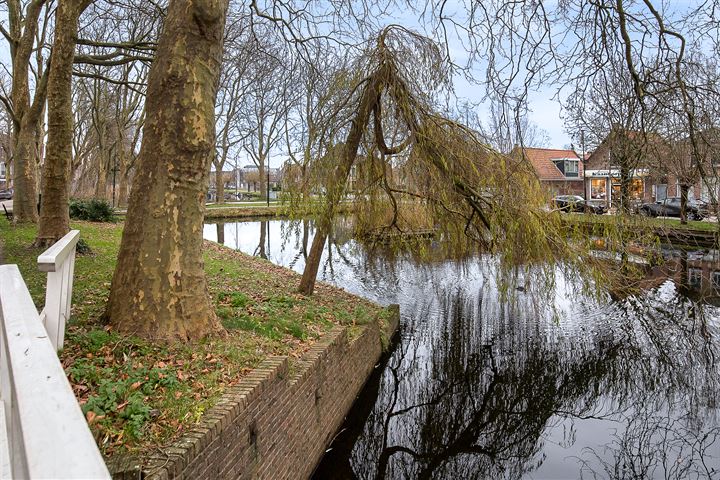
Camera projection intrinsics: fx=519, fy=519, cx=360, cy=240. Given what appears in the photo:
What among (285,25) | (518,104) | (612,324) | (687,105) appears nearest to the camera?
(687,105)

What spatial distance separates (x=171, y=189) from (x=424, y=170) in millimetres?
4305

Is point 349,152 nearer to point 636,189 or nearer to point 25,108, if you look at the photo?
point 636,189

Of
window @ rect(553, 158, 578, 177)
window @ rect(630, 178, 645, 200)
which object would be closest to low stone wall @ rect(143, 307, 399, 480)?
window @ rect(630, 178, 645, 200)

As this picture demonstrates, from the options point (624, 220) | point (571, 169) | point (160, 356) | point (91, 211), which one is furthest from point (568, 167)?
point (160, 356)

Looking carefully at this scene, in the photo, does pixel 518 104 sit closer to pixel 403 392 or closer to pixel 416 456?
pixel 416 456

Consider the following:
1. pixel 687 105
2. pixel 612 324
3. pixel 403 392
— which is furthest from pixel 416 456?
pixel 612 324

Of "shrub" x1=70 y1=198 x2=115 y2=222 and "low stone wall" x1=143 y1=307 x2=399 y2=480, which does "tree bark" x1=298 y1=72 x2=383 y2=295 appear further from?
"shrub" x1=70 y1=198 x2=115 y2=222

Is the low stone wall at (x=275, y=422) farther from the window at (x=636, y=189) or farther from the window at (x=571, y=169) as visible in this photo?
the window at (x=571, y=169)

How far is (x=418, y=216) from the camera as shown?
9.13 meters

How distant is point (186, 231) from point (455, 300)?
8816 millimetres

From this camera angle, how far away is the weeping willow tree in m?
7.50

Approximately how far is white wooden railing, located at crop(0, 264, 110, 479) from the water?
15.8 ft

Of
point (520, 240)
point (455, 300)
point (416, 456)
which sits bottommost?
point (416, 456)

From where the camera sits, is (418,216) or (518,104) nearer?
(518,104)
